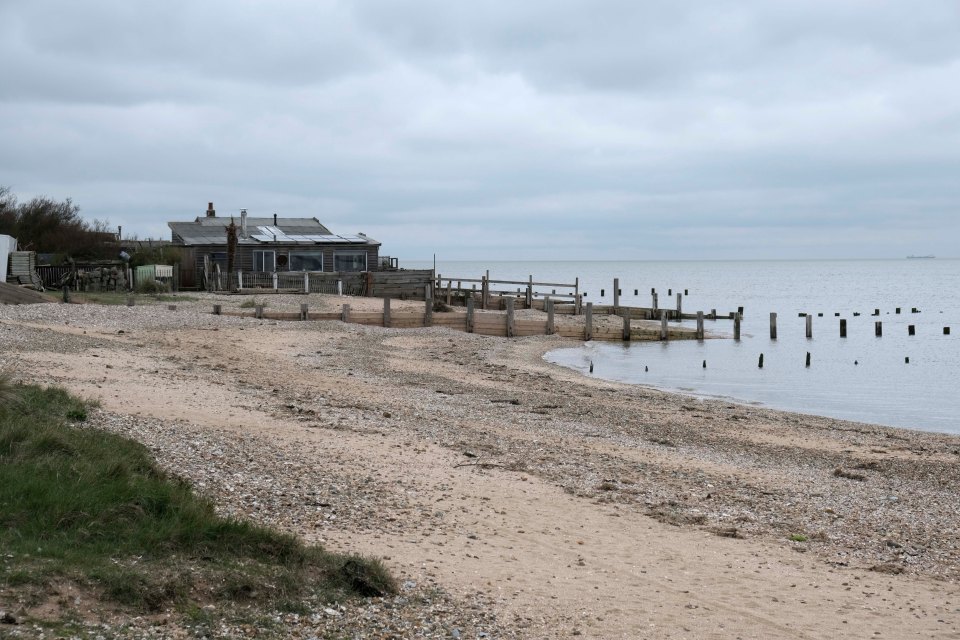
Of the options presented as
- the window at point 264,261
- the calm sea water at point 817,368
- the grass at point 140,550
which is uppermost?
the window at point 264,261

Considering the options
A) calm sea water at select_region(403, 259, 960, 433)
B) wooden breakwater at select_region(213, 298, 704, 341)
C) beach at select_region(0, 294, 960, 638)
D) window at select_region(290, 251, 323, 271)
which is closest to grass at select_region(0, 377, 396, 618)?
beach at select_region(0, 294, 960, 638)

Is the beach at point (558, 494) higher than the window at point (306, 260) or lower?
lower

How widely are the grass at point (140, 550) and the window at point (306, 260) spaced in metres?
44.1

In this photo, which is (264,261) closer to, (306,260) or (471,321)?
(306,260)

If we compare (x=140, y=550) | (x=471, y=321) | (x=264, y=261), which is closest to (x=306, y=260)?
(x=264, y=261)

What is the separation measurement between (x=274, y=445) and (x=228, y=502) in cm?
305

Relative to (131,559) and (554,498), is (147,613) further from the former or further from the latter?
(554,498)

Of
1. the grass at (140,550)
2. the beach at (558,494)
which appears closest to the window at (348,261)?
the beach at (558,494)

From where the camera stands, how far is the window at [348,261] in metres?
53.0

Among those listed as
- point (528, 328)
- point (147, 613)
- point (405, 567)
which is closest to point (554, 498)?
point (405, 567)

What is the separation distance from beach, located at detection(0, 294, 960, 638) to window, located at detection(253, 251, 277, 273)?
2959 cm

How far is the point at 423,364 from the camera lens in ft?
86.3

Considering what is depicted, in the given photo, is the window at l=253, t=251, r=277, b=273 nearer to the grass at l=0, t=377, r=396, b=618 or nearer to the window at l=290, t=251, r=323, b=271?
the window at l=290, t=251, r=323, b=271

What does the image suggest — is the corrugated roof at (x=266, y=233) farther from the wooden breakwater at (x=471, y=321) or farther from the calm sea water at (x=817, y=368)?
the calm sea water at (x=817, y=368)
